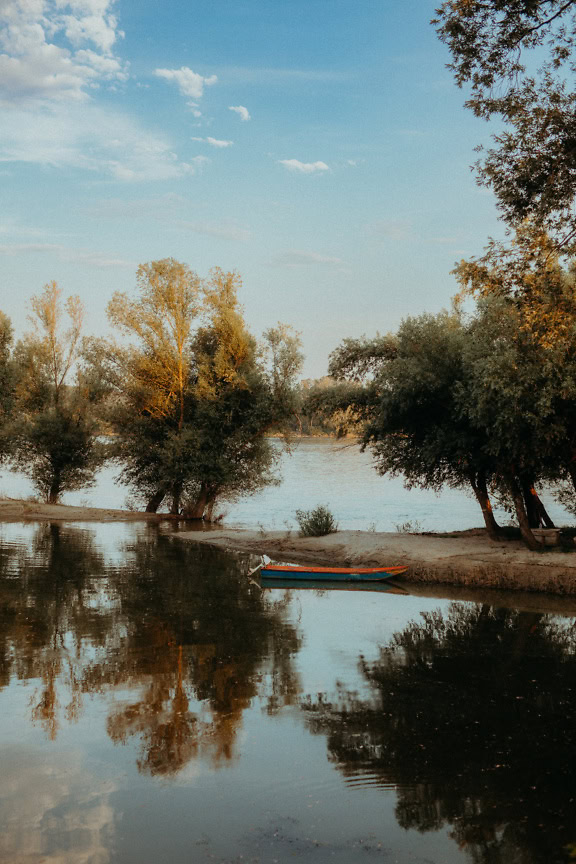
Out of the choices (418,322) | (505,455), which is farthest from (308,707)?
(418,322)

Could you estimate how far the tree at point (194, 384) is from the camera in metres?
36.7

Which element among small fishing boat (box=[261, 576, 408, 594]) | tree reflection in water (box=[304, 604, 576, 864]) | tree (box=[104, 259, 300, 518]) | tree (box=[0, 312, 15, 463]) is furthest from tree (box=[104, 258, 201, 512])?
tree reflection in water (box=[304, 604, 576, 864])

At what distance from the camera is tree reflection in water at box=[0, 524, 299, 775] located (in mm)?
10930

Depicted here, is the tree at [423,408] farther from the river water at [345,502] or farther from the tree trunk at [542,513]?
the river water at [345,502]

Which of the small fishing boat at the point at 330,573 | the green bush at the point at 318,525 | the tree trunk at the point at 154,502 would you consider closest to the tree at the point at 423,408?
the green bush at the point at 318,525

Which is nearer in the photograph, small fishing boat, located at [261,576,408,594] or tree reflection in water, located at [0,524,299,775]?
tree reflection in water, located at [0,524,299,775]

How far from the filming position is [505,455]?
73.4 feet

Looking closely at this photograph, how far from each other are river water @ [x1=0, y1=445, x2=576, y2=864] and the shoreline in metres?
1.72

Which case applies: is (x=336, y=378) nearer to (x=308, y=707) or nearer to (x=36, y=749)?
(x=308, y=707)

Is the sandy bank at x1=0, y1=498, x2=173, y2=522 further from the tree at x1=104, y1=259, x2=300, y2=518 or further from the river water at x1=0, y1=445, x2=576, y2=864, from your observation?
the river water at x1=0, y1=445, x2=576, y2=864

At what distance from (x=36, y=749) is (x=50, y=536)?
2278 cm

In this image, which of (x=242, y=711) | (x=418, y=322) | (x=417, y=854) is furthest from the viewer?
(x=418, y=322)

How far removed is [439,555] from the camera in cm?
2420

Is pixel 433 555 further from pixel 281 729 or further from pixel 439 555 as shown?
pixel 281 729
